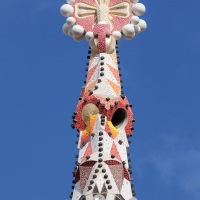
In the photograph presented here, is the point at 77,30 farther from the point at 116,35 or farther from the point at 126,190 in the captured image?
the point at 126,190

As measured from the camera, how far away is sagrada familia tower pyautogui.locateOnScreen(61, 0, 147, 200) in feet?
47.1

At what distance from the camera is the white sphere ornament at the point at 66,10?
1647 cm

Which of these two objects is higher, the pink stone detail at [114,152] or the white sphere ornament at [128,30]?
the white sphere ornament at [128,30]

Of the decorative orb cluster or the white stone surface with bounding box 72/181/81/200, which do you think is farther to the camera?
the decorative orb cluster

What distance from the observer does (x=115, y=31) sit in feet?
53.2

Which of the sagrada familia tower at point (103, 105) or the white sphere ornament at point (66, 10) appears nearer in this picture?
the sagrada familia tower at point (103, 105)

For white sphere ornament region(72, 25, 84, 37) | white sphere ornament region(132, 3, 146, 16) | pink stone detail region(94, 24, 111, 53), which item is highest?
white sphere ornament region(132, 3, 146, 16)

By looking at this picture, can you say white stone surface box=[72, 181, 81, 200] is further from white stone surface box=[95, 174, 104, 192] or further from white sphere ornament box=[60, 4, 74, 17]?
white sphere ornament box=[60, 4, 74, 17]

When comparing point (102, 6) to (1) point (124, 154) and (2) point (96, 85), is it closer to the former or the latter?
(2) point (96, 85)

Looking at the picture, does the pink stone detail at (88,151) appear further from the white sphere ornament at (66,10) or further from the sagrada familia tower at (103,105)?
the white sphere ornament at (66,10)

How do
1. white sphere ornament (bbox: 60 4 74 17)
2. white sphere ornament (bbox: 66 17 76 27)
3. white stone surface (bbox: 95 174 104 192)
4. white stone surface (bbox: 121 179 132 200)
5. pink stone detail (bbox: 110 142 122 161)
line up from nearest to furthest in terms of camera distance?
1. white stone surface (bbox: 95 174 104 192)
2. white stone surface (bbox: 121 179 132 200)
3. pink stone detail (bbox: 110 142 122 161)
4. white sphere ornament (bbox: 66 17 76 27)
5. white sphere ornament (bbox: 60 4 74 17)

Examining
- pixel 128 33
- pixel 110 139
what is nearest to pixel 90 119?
pixel 110 139

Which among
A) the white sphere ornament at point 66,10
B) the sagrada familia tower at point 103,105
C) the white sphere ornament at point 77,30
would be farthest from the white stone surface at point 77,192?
the white sphere ornament at point 66,10

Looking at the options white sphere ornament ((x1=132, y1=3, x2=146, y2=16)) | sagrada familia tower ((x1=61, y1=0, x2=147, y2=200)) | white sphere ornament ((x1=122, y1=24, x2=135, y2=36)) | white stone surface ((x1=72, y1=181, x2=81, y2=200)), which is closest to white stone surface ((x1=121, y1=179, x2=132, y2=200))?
sagrada familia tower ((x1=61, y1=0, x2=147, y2=200))
